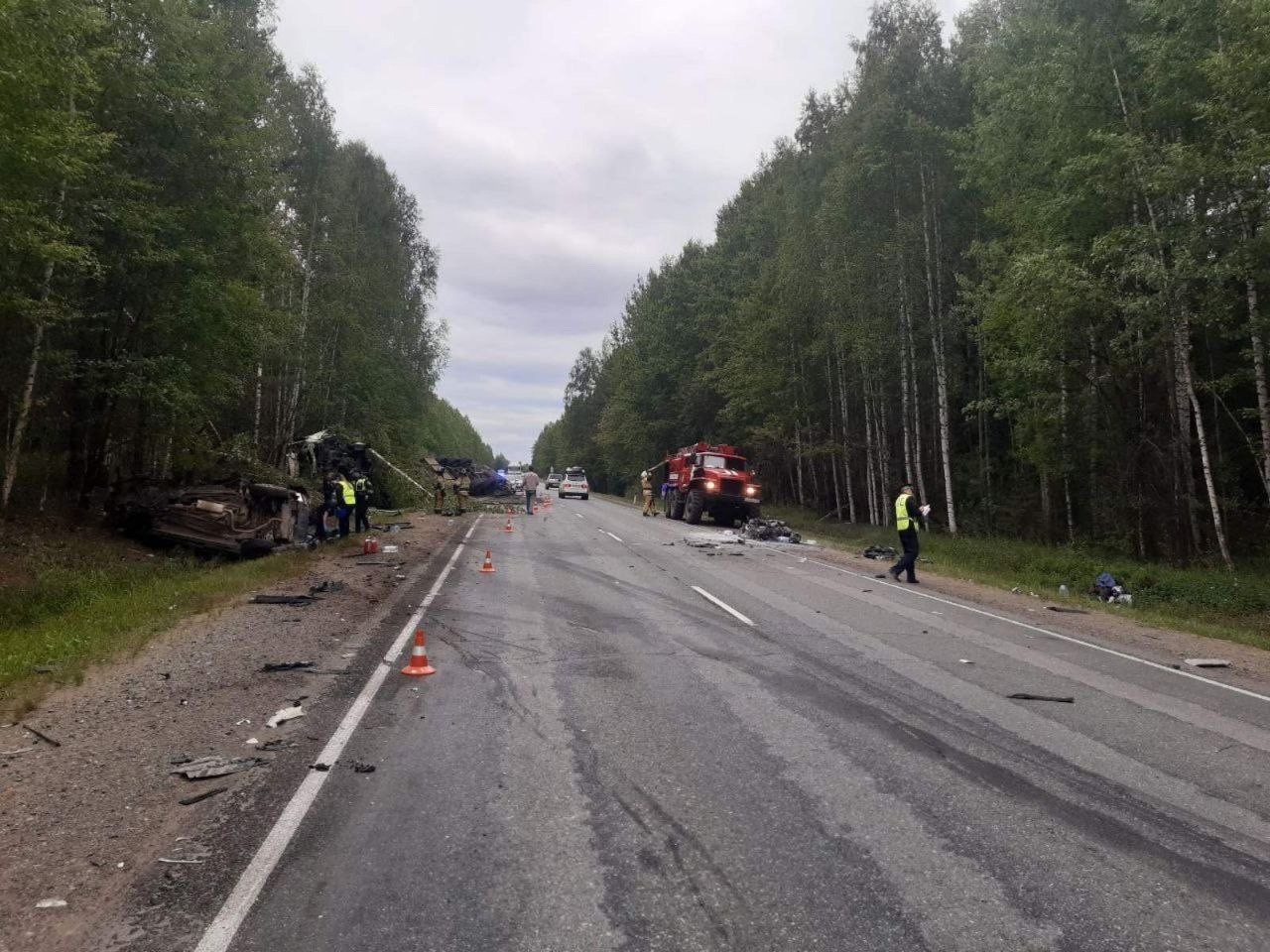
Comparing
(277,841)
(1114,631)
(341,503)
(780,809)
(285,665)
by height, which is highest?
(341,503)

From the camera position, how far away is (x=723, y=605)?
421 inches

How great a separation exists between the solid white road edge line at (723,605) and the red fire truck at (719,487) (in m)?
15.0

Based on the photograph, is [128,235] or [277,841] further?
[128,235]

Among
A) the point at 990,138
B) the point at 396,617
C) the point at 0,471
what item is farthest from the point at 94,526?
the point at 990,138

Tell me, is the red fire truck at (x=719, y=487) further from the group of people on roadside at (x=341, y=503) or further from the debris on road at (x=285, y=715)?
the debris on road at (x=285, y=715)

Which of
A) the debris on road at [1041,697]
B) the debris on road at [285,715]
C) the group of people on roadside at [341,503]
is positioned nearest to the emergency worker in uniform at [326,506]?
the group of people on roadside at [341,503]

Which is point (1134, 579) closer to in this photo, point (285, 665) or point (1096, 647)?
point (1096, 647)

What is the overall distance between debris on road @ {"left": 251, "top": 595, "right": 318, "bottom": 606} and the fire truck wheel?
18404mm

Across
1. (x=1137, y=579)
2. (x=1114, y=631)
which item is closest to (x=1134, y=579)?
(x=1137, y=579)

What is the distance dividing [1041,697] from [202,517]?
1398 centimetres

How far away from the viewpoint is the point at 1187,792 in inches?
177

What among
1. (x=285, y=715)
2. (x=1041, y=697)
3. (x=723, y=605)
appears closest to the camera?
(x=285, y=715)

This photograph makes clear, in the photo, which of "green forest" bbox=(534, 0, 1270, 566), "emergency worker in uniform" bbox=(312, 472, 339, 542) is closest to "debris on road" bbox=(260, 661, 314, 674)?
"emergency worker in uniform" bbox=(312, 472, 339, 542)

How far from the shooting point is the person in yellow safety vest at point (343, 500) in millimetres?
17000
